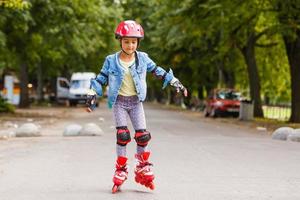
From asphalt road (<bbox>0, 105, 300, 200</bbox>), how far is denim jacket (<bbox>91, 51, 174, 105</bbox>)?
1.18m

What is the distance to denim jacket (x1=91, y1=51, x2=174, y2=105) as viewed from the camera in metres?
8.05

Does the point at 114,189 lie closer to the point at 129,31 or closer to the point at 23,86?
the point at 129,31

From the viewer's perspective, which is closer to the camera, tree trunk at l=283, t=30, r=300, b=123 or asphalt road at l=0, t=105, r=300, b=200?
asphalt road at l=0, t=105, r=300, b=200

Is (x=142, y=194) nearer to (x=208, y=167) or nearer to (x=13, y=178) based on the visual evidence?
(x=13, y=178)

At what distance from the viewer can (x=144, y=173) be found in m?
7.96

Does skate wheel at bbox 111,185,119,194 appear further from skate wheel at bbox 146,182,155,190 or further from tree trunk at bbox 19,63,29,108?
tree trunk at bbox 19,63,29,108

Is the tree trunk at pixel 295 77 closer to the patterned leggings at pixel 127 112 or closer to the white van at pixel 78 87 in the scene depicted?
the patterned leggings at pixel 127 112

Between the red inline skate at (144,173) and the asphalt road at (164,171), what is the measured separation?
0.12 m

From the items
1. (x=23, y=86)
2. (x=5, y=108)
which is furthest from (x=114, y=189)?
(x=23, y=86)

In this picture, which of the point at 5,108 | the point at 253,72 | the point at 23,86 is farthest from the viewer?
the point at 23,86

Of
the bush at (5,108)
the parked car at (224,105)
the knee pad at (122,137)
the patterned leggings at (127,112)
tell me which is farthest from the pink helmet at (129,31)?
the parked car at (224,105)

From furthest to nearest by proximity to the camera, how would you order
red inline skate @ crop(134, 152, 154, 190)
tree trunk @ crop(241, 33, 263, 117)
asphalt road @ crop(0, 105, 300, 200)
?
tree trunk @ crop(241, 33, 263, 117) → red inline skate @ crop(134, 152, 154, 190) → asphalt road @ crop(0, 105, 300, 200)

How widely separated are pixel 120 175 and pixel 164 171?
225 cm

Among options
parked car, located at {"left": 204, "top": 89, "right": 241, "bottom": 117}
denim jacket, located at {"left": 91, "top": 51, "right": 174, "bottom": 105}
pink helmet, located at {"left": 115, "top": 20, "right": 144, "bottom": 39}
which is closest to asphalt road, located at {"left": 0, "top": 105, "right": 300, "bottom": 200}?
denim jacket, located at {"left": 91, "top": 51, "right": 174, "bottom": 105}
